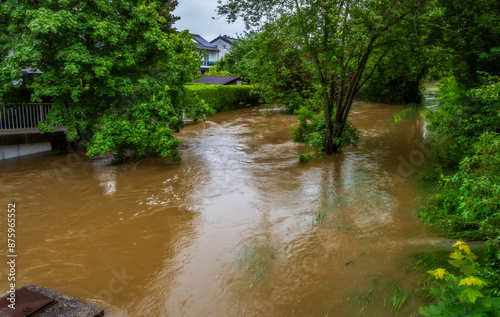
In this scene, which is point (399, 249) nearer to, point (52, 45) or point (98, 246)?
point (98, 246)

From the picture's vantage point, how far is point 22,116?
1120 cm

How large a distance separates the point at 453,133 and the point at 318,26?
467 centimetres

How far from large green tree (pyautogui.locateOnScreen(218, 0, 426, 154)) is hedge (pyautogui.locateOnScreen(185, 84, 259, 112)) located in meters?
11.9

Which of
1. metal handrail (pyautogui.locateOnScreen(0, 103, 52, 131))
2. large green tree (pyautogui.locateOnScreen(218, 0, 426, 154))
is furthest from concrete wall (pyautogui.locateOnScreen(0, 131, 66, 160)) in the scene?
large green tree (pyautogui.locateOnScreen(218, 0, 426, 154))

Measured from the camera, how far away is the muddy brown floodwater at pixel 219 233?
442cm

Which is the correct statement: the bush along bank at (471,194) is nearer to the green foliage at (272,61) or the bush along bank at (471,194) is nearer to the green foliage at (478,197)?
the green foliage at (478,197)

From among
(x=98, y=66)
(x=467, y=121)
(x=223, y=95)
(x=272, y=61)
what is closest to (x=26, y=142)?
Answer: (x=98, y=66)

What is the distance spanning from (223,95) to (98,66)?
16.6 m

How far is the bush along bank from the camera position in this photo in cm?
313

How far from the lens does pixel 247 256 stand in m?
5.45

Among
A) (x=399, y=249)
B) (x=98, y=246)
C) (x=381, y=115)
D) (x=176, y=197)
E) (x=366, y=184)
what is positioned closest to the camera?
(x=399, y=249)

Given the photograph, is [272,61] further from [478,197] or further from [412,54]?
[478,197]

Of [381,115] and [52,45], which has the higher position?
→ [52,45]

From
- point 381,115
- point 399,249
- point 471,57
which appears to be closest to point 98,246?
point 399,249
